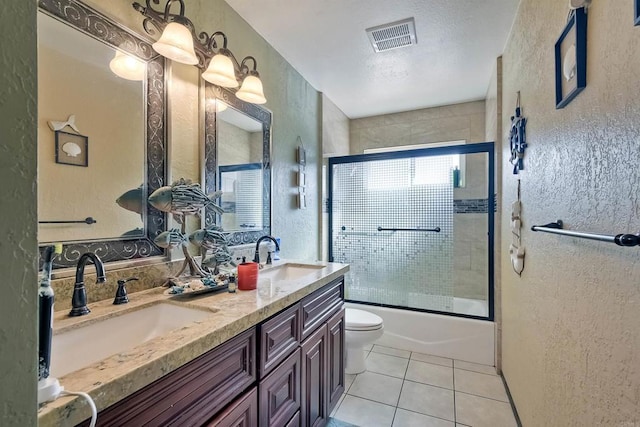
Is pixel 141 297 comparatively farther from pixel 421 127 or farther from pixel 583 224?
pixel 421 127

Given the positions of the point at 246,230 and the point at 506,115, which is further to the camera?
the point at 506,115

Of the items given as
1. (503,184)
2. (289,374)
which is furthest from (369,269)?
(289,374)

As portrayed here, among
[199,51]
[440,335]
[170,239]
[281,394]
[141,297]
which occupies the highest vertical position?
[199,51]

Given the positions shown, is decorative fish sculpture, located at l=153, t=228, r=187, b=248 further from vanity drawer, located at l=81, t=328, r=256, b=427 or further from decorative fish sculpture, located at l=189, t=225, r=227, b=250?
vanity drawer, located at l=81, t=328, r=256, b=427

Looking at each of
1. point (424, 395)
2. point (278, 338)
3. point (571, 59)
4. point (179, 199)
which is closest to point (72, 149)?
point (179, 199)

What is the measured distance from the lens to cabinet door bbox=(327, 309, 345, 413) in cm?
161

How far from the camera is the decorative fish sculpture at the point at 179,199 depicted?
1.15m

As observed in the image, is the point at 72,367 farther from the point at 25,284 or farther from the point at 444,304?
the point at 444,304

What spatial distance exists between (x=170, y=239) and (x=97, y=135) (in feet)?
1.49

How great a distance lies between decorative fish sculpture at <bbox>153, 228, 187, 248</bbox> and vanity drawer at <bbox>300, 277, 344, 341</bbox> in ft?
1.87

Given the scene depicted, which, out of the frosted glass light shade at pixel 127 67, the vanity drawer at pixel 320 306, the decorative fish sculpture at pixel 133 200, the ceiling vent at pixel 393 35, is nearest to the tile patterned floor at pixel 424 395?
the vanity drawer at pixel 320 306

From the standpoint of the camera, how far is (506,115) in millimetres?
2076

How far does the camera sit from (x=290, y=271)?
1888mm

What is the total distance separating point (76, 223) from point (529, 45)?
2.16m
